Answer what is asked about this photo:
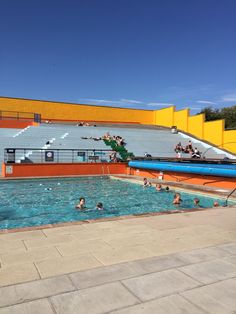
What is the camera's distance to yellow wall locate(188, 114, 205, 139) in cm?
3459

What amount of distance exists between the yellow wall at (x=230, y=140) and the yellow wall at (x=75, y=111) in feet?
48.9

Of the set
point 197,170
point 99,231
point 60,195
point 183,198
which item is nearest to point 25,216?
point 60,195

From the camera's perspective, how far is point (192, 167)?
51.3 ft

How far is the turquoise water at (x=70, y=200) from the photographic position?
1013cm

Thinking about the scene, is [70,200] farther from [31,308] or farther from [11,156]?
[31,308]

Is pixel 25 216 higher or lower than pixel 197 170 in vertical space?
lower

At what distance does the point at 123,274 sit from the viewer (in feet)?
13.0

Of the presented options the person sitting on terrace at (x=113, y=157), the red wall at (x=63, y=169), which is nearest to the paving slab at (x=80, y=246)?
the red wall at (x=63, y=169)

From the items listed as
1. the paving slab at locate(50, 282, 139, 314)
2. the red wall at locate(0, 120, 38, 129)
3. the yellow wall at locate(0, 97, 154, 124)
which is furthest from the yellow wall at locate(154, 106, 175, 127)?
the paving slab at locate(50, 282, 139, 314)

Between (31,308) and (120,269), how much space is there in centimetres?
135

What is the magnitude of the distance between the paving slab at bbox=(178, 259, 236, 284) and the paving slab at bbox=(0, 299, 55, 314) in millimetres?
1761

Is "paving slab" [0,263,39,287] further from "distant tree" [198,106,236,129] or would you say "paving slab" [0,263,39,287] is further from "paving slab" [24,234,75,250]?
"distant tree" [198,106,236,129]

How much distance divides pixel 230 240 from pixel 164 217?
2.04 m

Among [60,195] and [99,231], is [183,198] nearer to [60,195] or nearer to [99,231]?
[60,195]
